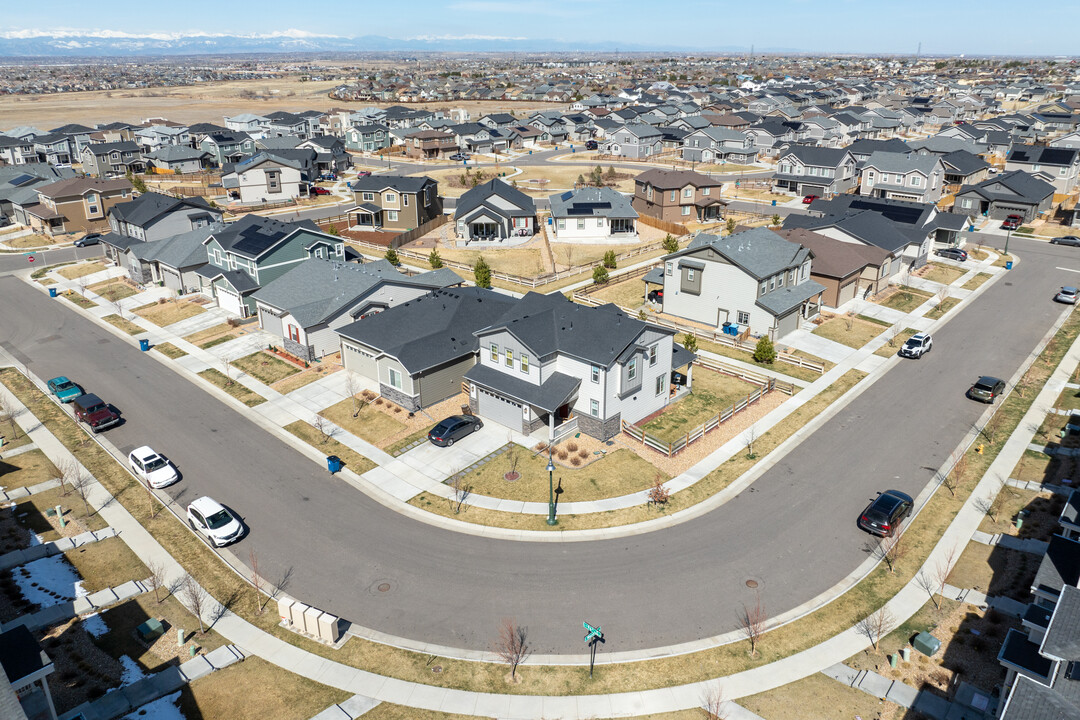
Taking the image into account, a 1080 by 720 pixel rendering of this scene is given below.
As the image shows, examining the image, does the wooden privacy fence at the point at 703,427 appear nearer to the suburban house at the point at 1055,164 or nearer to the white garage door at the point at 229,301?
the white garage door at the point at 229,301

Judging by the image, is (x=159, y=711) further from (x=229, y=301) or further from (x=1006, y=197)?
(x=1006, y=197)

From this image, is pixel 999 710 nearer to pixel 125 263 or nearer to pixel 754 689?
pixel 754 689

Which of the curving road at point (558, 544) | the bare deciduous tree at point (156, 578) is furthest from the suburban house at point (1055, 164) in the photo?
the bare deciduous tree at point (156, 578)

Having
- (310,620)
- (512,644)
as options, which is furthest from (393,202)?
(512,644)

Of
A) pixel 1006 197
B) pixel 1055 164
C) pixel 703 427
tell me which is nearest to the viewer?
pixel 703 427

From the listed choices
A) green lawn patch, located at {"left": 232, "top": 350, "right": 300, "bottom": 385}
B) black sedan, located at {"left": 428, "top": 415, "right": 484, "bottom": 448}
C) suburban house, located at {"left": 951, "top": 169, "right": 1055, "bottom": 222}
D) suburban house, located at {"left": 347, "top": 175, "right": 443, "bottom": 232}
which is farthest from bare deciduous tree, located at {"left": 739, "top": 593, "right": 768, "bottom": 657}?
suburban house, located at {"left": 951, "top": 169, "right": 1055, "bottom": 222}
